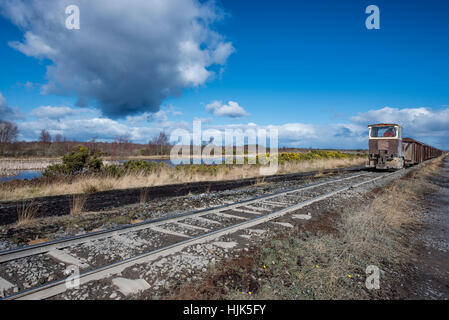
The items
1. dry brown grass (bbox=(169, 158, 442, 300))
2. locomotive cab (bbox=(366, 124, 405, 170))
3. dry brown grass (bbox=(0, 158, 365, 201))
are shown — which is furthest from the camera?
locomotive cab (bbox=(366, 124, 405, 170))

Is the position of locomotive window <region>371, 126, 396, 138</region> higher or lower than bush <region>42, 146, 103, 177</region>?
higher

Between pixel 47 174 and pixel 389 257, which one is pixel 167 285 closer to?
pixel 389 257

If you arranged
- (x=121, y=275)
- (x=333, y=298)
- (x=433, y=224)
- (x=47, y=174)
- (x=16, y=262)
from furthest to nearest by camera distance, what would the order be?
(x=47, y=174)
(x=433, y=224)
(x=16, y=262)
(x=121, y=275)
(x=333, y=298)

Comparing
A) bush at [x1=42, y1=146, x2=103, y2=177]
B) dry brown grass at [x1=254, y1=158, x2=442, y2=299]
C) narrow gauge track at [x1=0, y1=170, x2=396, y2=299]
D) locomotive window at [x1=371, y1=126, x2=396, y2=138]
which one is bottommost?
dry brown grass at [x1=254, y1=158, x2=442, y2=299]

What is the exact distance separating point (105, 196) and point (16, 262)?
662 cm

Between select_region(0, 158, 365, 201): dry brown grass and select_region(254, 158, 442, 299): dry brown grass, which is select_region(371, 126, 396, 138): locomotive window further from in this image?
select_region(254, 158, 442, 299): dry brown grass

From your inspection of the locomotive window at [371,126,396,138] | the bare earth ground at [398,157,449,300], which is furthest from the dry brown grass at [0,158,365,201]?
the bare earth ground at [398,157,449,300]

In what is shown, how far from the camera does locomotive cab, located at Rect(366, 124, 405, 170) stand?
63.9 feet

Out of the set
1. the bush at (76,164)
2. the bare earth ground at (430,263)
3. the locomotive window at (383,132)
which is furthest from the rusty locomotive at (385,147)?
the bush at (76,164)

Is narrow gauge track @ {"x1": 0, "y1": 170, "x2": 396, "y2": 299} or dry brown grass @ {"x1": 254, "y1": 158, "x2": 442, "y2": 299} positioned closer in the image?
dry brown grass @ {"x1": 254, "y1": 158, "x2": 442, "y2": 299}

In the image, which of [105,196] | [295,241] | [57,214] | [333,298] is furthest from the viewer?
[105,196]

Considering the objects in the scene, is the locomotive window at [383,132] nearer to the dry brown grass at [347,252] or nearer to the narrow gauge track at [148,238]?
the dry brown grass at [347,252]
